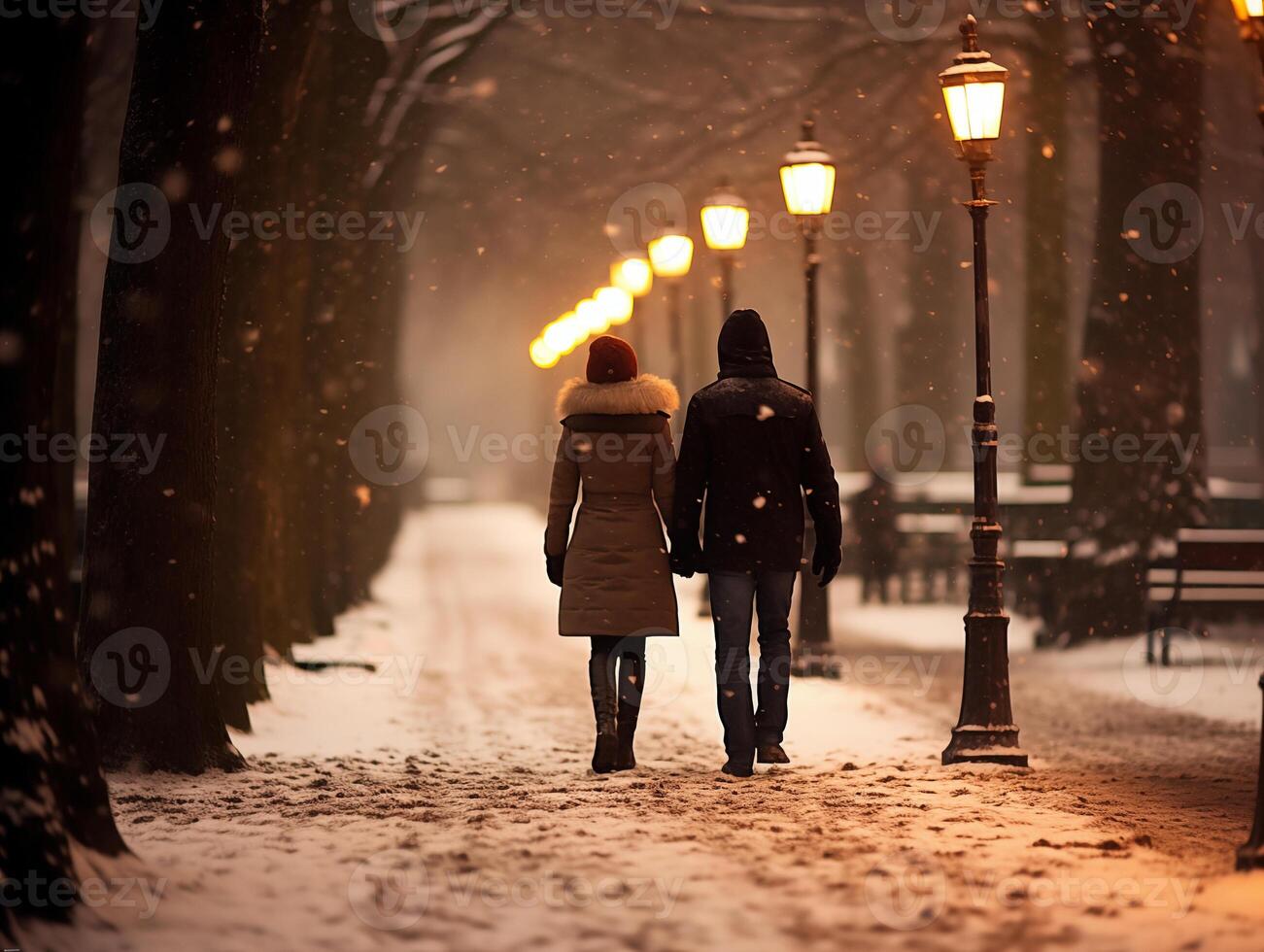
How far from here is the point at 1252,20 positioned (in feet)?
26.5

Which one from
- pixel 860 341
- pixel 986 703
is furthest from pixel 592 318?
pixel 986 703

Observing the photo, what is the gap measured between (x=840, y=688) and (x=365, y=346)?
9270 millimetres

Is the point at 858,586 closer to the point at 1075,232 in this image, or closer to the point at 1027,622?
the point at 1027,622

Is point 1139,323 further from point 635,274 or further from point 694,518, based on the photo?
point 694,518

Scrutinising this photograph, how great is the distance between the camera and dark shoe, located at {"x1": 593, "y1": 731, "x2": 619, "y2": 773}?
1048cm

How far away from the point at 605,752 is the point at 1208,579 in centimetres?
833

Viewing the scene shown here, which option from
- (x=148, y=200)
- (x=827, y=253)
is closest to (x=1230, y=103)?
(x=827, y=253)

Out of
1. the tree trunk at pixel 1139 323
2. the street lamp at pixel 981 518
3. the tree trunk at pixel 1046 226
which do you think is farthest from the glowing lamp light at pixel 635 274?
the street lamp at pixel 981 518

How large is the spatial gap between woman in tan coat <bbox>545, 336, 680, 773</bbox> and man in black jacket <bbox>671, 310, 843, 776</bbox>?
18cm

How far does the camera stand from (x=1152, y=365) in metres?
19.0

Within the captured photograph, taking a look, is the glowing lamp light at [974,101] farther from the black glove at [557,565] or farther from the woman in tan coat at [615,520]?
the black glove at [557,565]

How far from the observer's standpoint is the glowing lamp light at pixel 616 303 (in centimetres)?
2952

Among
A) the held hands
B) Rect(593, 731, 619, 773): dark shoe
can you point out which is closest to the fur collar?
the held hands

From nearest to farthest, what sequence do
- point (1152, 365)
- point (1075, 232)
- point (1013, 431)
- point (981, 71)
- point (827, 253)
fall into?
point (981, 71)
point (1152, 365)
point (1075, 232)
point (827, 253)
point (1013, 431)
